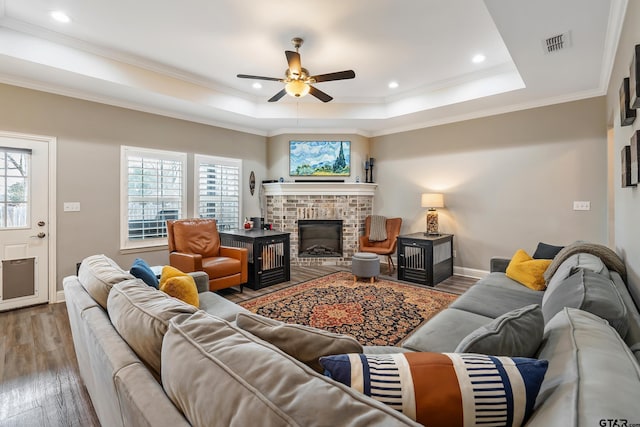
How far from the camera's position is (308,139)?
612 cm

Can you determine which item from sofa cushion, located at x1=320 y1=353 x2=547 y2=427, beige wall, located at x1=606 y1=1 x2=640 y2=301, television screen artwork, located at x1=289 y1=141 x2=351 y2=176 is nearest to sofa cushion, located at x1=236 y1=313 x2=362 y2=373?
sofa cushion, located at x1=320 y1=353 x2=547 y2=427

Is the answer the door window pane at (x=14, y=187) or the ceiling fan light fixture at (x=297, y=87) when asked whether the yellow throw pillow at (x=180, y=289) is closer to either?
the ceiling fan light fixture at (x=297, y=87)

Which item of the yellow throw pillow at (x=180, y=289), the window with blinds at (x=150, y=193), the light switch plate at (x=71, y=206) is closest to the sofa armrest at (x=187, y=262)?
the window with blinds at (x=150, y=193)

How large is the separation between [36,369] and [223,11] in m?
3.45

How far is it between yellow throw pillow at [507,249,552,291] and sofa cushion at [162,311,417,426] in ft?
9.28

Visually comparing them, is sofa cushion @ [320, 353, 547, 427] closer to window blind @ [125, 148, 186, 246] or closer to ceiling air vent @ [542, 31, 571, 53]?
ceiling air vent @ [542, 31, 571, 53]

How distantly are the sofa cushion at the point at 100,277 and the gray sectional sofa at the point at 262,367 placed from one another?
1 centimetres

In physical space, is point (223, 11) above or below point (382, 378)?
above

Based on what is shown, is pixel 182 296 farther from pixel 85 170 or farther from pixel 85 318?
pixel 85 170

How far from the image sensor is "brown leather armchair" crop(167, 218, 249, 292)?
12.3 feet

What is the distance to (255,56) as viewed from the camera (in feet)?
12.4

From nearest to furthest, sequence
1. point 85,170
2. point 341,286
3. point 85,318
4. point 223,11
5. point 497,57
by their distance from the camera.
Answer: point 85,318
point 223,11
point 497,57
point 85,170
point 341,286

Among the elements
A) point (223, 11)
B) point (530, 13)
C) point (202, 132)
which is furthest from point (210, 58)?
point (530, 13)

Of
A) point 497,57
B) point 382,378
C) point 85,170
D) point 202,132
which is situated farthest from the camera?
point 202,132
